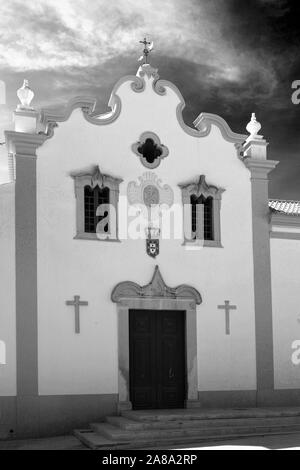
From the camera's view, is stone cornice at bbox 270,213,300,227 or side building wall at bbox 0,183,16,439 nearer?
side building wall at bbox 0,183,16,439

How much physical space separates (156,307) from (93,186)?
330 cm

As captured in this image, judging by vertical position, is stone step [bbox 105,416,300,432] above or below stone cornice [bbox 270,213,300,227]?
below

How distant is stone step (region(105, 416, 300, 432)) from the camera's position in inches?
597

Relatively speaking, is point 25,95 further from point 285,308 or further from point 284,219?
point 285,308

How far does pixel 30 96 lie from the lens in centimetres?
1753

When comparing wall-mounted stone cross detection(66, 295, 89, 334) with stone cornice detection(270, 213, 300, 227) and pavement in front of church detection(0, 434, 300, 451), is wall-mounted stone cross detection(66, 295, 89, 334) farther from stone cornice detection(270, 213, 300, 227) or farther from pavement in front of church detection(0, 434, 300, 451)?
stone cornice detection(270, 213, 300, 227)

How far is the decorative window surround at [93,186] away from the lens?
17297mm

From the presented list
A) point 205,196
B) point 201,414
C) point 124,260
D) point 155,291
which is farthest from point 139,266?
point 201,414

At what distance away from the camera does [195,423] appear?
1564 centimetres

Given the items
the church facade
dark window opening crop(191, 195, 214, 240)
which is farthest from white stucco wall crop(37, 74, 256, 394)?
dark window opening crop(191, 195, 214, 240)

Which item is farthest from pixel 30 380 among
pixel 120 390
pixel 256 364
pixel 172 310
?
pixel 256 364

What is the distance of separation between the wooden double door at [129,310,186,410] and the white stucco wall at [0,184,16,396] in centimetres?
289
